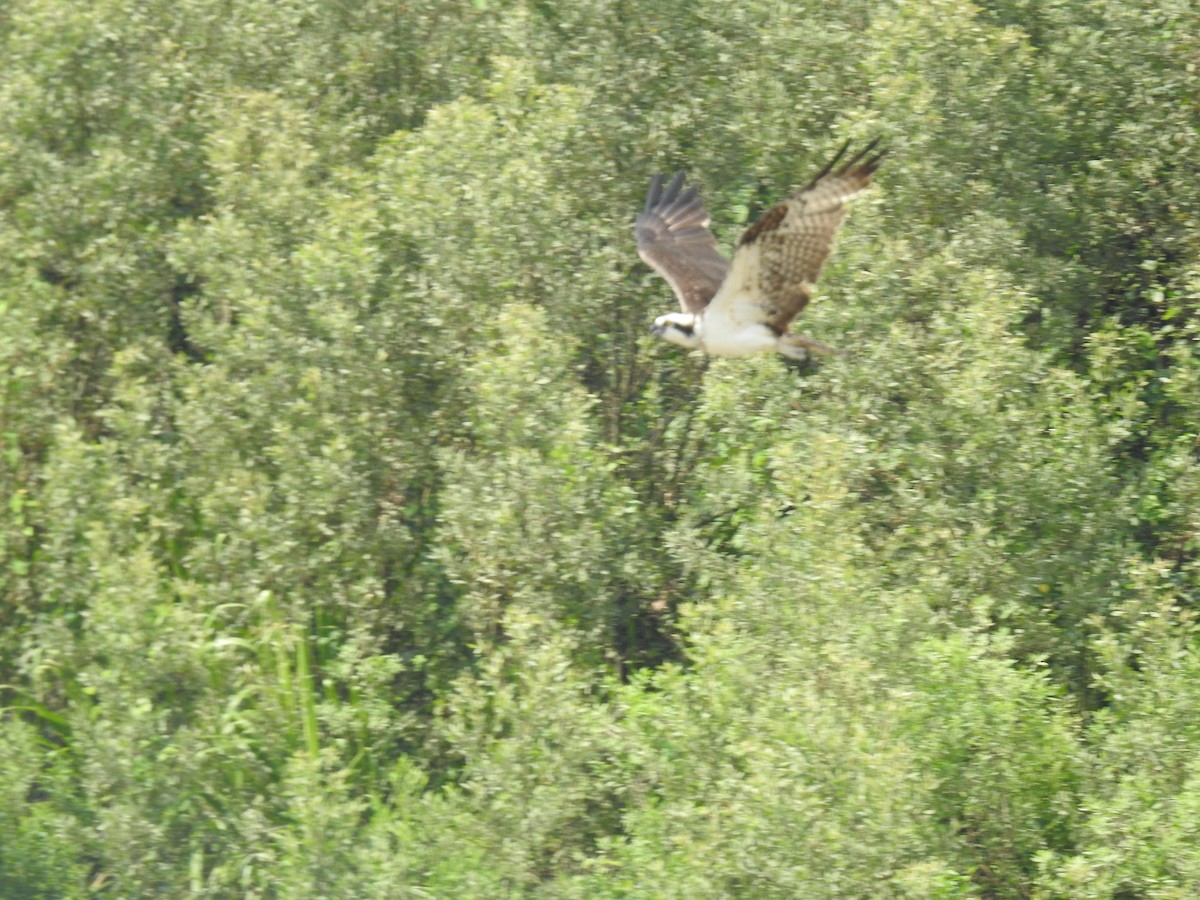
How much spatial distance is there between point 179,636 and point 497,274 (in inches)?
121

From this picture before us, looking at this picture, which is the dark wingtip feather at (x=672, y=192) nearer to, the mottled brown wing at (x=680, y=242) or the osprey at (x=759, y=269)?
the mottled brown wing at (x=680, y=242)

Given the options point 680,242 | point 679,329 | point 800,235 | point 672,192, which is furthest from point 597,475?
point 800,235

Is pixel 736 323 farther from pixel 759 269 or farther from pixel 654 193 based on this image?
pixel 654 193

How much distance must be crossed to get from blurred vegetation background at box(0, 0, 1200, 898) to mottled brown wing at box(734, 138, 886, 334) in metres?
1.08

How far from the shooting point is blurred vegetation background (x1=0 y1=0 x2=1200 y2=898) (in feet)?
34.1

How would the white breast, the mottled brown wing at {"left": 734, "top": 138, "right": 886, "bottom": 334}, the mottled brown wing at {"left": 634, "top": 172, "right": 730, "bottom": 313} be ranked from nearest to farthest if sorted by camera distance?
the mottled brown wing at {"left": 734, "top": 138, "right": 886, "bottom": 334} → the white breast → the mottled brown wing at {"left": 634, "top": 172, "right": 730, "bottom": 313}

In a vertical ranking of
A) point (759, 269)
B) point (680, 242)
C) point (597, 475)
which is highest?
point (759, 269)

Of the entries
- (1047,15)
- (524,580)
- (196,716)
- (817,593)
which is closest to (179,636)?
(196,716)

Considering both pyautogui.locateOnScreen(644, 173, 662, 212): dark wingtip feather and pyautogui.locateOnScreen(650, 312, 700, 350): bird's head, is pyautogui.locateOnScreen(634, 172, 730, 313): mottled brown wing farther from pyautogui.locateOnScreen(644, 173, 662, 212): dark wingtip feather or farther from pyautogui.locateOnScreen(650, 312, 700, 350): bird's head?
pyautogui.locateOnScreen(650, 312, 700, 350): bird's head

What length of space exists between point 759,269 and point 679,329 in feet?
2.74

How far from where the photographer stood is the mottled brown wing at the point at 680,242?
11.6 m

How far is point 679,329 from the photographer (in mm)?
11016

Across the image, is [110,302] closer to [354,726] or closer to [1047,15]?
[354,726]

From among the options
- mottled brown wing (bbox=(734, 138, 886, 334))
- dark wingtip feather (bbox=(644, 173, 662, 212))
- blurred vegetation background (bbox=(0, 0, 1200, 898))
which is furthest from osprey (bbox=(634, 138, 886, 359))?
blurred vegetation background (bbox=(0, 0, 1200, 898))
